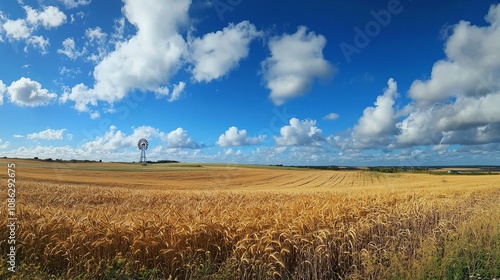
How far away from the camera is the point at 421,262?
541cm

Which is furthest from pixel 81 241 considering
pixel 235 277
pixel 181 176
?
pixel 181 176

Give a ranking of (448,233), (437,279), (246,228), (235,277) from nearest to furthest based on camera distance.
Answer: (235,277) < (437,279) < (246,228) < (448,233)

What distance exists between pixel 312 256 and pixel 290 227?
63 cm

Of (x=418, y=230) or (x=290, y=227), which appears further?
(x=418, y=230)

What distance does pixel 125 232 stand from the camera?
5367 millimetres

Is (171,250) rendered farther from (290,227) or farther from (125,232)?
(290,227)

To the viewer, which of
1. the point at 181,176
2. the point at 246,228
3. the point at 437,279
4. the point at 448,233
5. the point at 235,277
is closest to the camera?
the point at 235,277

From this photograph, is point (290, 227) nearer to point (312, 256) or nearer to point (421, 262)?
point (312, 256)

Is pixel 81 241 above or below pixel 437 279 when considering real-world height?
above

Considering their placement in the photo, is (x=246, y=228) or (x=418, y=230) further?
(x=418, y=230)

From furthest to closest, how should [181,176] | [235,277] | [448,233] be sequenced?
[181,176] → [448,233] → [235,277]

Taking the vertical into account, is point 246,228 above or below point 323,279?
above

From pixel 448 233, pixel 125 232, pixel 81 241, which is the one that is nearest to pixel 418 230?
pixel 448 233

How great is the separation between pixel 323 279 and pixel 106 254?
349 cm
